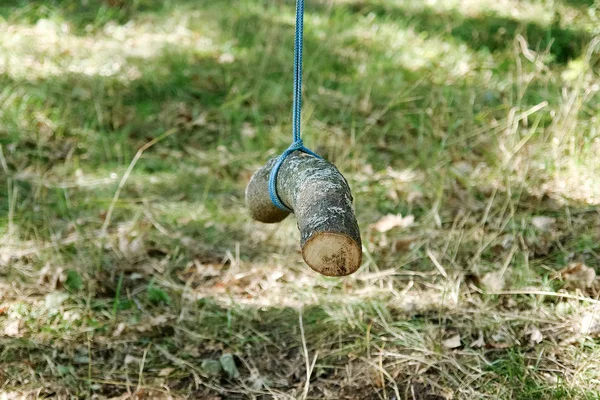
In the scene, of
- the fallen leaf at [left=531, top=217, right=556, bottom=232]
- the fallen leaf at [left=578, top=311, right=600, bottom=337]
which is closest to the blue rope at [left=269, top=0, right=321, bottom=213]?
the fallen leaf at [left=578, top=311, right=600, bottom=337]

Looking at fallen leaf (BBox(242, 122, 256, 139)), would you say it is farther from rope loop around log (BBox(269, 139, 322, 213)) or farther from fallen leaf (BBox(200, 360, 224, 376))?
rope loop around log (BBox(269, 139, 322, 213))

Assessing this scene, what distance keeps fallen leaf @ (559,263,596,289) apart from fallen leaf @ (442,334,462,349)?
56 centimetres

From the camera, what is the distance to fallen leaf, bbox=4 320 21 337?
2.64 metres

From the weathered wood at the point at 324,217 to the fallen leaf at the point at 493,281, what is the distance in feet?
3.86

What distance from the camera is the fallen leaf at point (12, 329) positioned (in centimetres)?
264

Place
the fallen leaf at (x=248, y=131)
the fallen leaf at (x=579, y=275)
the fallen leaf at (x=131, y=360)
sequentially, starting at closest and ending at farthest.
→ the fallen leaf at (x=131, y=360), the fallen leaf at (x=579, y=275), the fallen leaf at (x=248, y=131)

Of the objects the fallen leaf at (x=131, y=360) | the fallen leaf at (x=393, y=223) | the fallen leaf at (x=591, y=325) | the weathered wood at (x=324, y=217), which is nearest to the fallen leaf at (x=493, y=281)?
the fallen leaf at (x=591, y=325)

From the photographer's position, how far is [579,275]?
9.00 ft

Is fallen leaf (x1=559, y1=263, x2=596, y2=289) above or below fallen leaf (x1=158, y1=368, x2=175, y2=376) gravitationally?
above

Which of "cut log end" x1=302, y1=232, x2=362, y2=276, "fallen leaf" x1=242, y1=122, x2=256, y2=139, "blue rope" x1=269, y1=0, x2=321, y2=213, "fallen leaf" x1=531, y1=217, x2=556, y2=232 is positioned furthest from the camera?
"fallen leaf" x1=242, y1=122, x2=256, y2=139

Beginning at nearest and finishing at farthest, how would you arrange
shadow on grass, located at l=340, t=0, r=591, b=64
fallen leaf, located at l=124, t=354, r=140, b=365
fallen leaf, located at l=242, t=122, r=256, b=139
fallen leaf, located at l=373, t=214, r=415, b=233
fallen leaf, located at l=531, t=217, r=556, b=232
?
fallen leaf, located at l=124, t=354, r=140, b=365, fallen leaf, located at l=531, t=217, r=556, b=232, fallen leaf, located at l=373, t=214, r=415, b=233, fallen leaf, located at l=242, t=122, r=256, b=139, shadow on grass, located at l=340, t=0, r=591, b=64

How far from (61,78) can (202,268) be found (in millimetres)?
2145

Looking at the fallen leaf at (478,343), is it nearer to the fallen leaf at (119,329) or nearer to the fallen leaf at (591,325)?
the fallen leaf at (591,325)

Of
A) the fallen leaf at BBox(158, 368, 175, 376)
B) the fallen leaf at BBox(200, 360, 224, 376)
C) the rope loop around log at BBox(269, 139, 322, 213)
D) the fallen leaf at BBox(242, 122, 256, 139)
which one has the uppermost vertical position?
the rope loop around log at BBox(269, 139, 322, 213)
